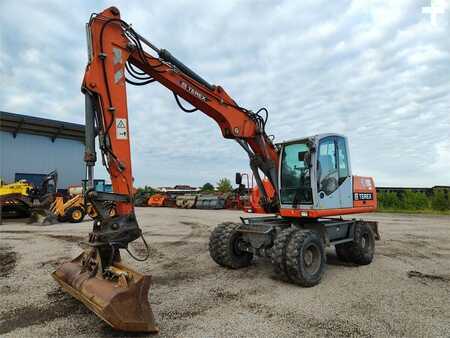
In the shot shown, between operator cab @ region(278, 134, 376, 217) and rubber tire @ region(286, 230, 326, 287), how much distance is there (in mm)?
763

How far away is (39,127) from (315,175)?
1026 inches

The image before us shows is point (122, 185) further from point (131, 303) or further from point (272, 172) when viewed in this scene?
point (272, 172)

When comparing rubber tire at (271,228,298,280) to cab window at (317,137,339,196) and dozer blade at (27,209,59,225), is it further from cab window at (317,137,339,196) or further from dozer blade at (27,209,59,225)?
dozer blade at (27,209,59,225)

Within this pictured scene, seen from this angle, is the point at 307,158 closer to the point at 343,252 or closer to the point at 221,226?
the point at 221,226

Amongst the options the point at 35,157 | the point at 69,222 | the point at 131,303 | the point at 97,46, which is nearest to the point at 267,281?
the point at 131,303

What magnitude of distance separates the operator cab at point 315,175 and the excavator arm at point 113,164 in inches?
102

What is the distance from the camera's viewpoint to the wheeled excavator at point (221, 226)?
4.33 m

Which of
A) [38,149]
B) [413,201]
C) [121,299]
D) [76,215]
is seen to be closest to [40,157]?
[38,149]

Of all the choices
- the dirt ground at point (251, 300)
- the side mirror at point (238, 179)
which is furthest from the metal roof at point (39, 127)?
the side mirror at point (238, 179)

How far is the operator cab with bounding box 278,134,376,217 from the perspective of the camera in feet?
22.1

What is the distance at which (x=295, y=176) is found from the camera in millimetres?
7152

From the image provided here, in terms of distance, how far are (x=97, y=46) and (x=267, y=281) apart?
467 cm

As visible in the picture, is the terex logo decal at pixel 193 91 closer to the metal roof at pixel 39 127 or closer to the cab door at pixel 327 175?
the cab door at pixel 327 175

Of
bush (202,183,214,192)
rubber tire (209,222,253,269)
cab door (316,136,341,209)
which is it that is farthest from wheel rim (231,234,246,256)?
bush (202,183,214,192)
